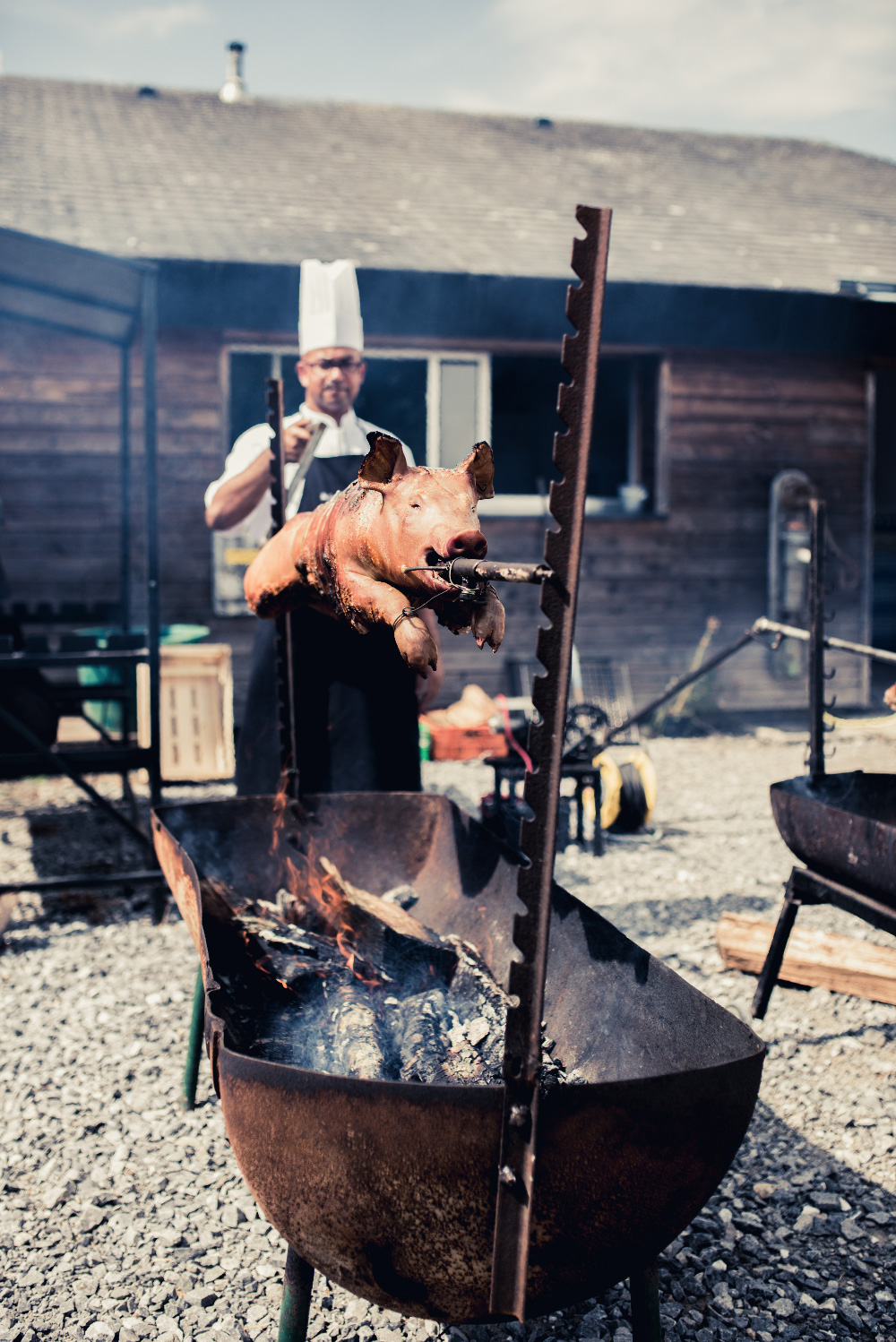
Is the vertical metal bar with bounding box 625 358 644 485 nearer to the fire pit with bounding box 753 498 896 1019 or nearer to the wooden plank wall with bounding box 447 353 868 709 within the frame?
the wooden plank wall with bounding box 447 353 868 709

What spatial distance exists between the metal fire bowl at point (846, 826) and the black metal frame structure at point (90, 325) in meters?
2.68

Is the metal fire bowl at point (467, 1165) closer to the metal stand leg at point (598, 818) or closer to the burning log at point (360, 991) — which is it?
the burning log at point (360, 991)

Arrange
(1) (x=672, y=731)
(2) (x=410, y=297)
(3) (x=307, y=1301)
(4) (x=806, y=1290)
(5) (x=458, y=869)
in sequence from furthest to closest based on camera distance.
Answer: (1) (x=672, y=731), (2) (x=410, y=297), (5) (x=458, y=869), (4) (x=806, y=1290), (3) (x=307, y=1301)

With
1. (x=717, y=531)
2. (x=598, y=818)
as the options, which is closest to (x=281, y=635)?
(x=598, y=818)

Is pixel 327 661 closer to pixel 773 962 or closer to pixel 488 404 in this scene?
pixel 773 962

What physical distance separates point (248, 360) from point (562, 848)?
6.95 meters

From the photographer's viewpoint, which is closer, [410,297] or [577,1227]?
[577,1227]

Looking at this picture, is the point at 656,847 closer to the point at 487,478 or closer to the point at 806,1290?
the point at 806,1290

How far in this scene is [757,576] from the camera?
894cm

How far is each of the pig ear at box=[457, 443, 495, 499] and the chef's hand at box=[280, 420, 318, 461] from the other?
114cm

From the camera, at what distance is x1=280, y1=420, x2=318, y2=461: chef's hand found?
7.88ft

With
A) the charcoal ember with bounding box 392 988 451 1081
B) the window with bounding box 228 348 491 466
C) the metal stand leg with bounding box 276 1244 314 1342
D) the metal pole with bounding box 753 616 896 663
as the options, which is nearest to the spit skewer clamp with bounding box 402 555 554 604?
the charcoal ember with bounding box 392 988 451 1081

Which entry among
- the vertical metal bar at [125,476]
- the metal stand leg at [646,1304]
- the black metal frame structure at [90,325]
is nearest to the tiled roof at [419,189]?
the vertical metal bar at [125,476]

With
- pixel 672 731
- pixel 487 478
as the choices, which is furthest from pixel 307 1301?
pixel 672 731
